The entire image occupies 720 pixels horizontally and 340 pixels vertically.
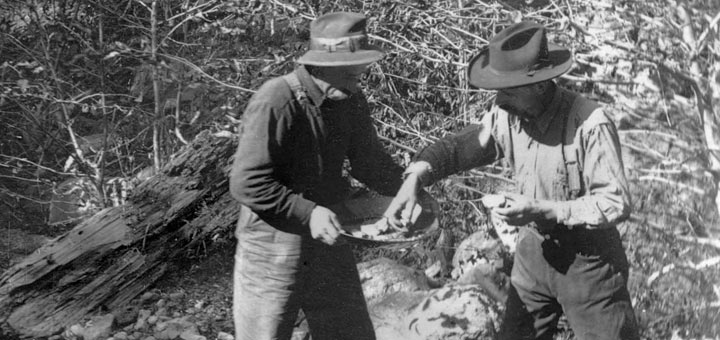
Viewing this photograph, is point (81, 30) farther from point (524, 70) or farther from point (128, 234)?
→ point (524, 70)

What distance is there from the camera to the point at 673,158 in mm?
3756

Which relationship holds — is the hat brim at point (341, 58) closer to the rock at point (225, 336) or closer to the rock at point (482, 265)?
the rock at point (225, 336)

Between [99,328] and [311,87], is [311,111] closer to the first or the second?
[311,87]

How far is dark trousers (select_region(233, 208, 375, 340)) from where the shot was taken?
2.92 metres

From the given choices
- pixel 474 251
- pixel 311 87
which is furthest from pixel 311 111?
pixel 474 251

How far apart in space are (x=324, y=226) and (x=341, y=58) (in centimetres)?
61

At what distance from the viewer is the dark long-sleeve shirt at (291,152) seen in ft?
8.98

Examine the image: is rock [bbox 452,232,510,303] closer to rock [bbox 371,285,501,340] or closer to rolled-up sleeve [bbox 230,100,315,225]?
rock [bbox 371,285,501,340]

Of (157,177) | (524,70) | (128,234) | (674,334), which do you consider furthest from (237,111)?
(674,334)

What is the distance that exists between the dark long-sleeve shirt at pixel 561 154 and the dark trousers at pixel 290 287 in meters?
0.54

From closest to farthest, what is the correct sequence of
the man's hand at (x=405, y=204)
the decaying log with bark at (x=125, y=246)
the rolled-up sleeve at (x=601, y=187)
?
the rolled-up sleeve at (x=601, y=187) < the man's hand at (x=405, y=204) < the decaying log with bark at (x=125, y=246)

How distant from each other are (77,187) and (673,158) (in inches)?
140

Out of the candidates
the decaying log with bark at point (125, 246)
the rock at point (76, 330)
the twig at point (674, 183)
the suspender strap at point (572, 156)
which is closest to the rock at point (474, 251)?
the twig at point (674, 183)

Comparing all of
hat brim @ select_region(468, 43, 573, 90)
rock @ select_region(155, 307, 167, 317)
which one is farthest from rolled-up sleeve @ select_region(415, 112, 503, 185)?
rock @ select_region(155, 307, 167, 317)
